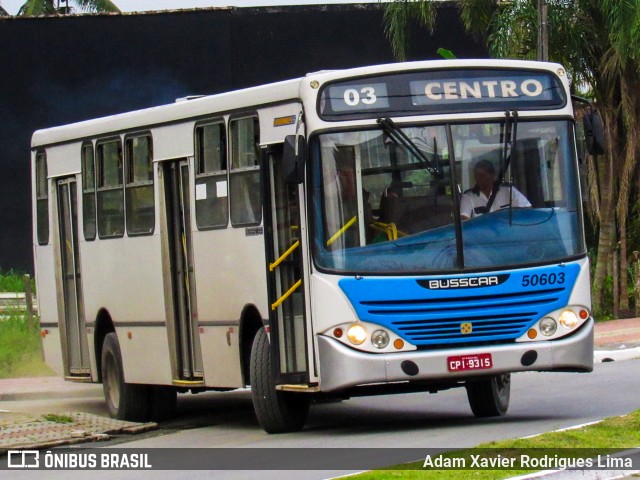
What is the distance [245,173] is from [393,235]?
1740 millimetres

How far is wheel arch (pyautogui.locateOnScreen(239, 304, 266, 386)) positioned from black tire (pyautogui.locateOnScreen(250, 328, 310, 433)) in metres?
0.32

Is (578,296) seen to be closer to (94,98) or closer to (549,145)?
(549,145)

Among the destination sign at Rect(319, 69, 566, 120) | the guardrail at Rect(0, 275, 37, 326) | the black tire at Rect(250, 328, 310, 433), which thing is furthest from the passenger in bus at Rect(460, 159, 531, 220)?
the guardrail at Rect(0, 275, 37, 326)

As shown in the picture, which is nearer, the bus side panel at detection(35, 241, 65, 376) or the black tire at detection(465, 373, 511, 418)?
the black tire at detection(465, 373, 511, 418)

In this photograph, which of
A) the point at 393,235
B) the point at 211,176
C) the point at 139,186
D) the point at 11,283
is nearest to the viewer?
the point at 393,235

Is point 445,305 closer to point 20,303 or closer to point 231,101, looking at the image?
point 231,101

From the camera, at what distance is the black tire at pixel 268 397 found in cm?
1261

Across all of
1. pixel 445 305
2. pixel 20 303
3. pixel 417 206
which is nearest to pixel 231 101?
pixel 417 206

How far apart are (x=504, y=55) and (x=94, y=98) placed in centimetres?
1386

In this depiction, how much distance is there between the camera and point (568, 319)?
12.2m

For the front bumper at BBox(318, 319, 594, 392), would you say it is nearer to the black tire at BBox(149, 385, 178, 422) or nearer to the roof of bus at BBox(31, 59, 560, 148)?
the roof of bus at BBox(31, 59, 560, 148)

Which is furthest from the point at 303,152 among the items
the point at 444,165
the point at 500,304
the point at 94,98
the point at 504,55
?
the point at 94,98

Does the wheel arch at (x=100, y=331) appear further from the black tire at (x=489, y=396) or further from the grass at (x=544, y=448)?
the grass at (x=544, y=448)

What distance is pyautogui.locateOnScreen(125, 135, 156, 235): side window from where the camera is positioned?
14.7 m
